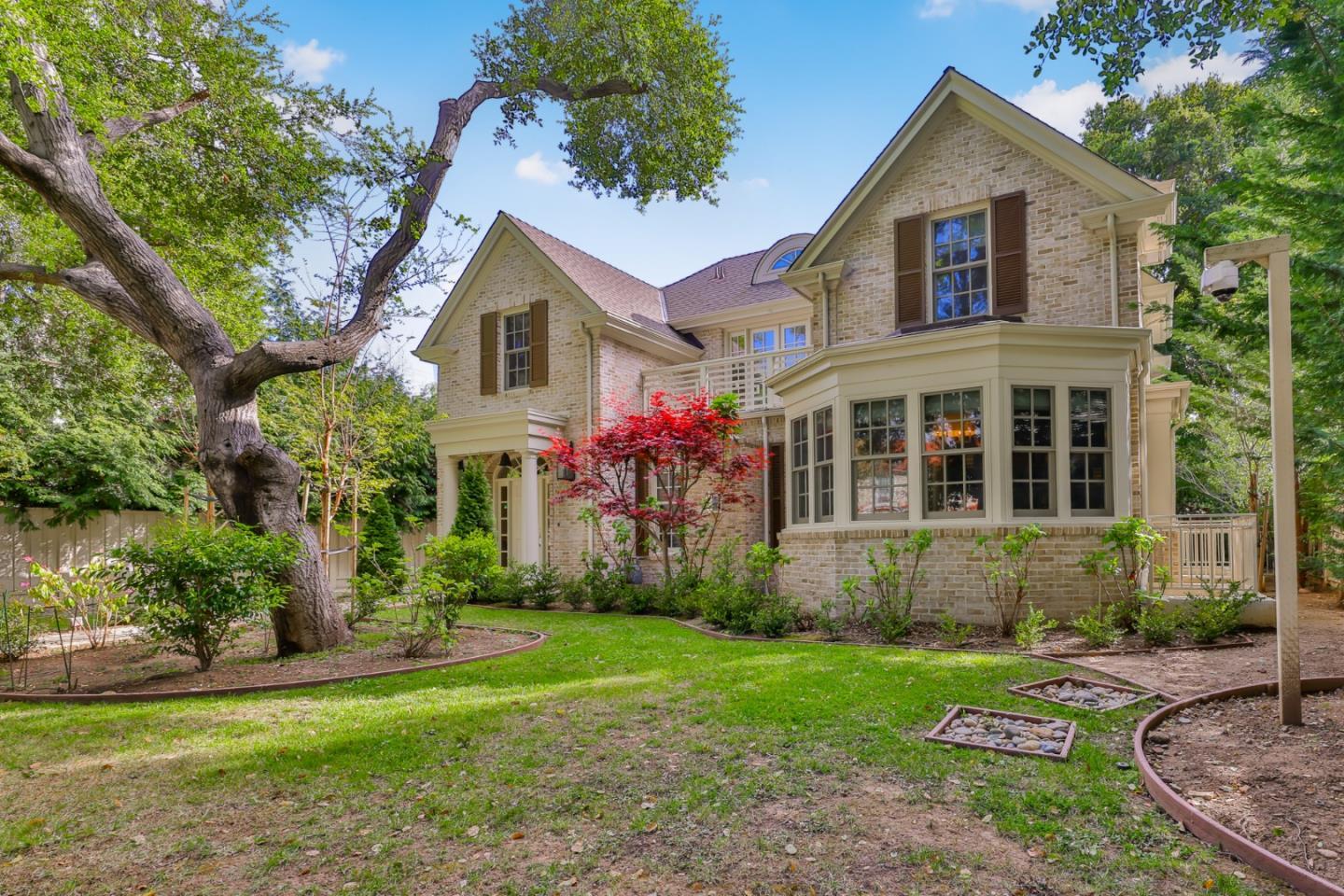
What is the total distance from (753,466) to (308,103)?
8889mm

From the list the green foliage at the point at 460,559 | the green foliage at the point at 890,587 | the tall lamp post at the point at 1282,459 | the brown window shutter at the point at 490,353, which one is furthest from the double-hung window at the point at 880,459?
the brown window shutter at the point at 490,353

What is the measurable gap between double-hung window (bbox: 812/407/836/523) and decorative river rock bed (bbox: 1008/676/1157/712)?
456 cm

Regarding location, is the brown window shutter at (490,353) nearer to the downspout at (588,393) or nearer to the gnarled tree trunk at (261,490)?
the downspout at (588,393)

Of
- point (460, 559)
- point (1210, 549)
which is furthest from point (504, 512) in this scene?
point (1210, 549)

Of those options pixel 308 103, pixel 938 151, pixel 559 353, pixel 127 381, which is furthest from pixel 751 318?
pixel 127 381

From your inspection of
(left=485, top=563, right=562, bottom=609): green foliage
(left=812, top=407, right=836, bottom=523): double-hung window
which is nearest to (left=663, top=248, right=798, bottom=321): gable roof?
(left=812, top=407, right=836, bottom=523): double-hung window

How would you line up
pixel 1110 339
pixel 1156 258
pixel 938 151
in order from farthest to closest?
pixel 1156 258 → pixel 938 151 → pixel 1110 339

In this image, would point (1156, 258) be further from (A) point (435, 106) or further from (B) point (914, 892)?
(B) point (914, 892)

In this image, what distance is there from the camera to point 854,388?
10.5 metres

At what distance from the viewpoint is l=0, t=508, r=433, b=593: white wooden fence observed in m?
15.1

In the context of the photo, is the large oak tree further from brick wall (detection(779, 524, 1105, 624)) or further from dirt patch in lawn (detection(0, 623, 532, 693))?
brick wall (detection(779, 524, 1105, 624))

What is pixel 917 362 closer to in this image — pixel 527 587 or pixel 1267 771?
pixel 1267 771

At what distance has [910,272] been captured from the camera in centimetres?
1217

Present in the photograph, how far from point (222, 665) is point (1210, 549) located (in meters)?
12.2
